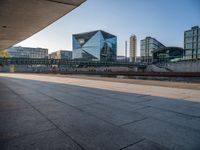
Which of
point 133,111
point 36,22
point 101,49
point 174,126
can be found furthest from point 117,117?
point 101,49

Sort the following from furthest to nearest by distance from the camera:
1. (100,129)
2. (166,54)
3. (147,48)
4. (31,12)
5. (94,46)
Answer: (147,48), (94,46), (166,54), (31,12), (100,129)

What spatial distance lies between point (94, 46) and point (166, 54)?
53008mm

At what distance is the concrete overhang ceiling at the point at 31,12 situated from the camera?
7129 millimetres

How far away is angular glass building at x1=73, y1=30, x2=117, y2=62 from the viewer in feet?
410

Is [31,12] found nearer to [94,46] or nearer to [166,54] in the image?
[166,54]

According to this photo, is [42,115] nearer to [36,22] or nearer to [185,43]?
[36,22]

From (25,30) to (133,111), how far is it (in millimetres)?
10406

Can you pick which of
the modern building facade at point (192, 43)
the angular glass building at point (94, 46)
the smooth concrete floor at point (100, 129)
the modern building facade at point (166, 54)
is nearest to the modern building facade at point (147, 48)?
the modern building facade at point (166, 54)

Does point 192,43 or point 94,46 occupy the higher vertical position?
point 94,46

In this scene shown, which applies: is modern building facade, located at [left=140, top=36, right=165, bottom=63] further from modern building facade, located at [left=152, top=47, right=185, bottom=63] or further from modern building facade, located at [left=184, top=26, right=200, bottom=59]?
modern building facade, located at [left=184, top=26, right=200, bottom=59]

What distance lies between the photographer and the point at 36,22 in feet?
Answer: 33.2

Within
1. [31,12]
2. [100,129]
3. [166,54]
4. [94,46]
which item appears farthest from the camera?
[94,46]

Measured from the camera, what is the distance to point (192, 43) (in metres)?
95.7

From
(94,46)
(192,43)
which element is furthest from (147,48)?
(94,46)
